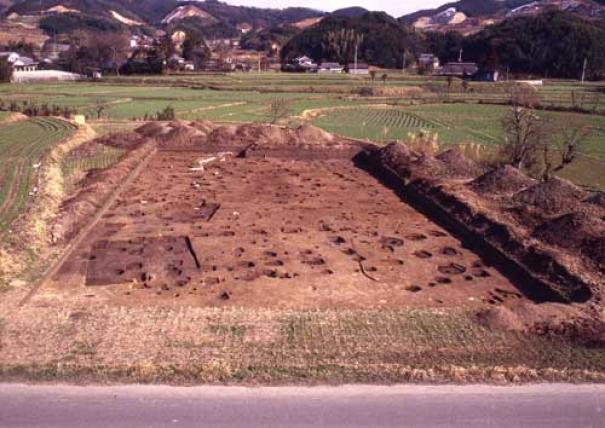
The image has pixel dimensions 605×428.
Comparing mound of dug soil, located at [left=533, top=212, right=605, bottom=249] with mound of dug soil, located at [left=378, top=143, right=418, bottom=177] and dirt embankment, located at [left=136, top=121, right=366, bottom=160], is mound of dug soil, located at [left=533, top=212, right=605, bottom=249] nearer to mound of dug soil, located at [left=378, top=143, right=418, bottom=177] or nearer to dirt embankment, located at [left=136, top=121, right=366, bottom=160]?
mound of dug soil, located at [left=378, top=143, right=418, bottom=177]

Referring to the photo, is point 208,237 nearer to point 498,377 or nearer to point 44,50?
point 498,377

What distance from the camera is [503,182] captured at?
16266mm

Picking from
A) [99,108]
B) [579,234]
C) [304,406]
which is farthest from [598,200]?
[99,108]

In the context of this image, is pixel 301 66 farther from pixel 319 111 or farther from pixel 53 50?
pixel 319 111

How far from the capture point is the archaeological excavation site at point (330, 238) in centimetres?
1005

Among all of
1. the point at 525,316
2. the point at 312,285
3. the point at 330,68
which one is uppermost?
the point at 330,68

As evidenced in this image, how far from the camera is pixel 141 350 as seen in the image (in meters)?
7.73

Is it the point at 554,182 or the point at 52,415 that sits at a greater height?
the point at 554,182

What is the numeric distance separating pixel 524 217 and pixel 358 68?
66.3 m

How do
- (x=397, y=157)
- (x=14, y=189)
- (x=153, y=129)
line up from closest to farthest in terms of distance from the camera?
(x=14, y=189)
(x=397, y=157)
(x=153, y=129)

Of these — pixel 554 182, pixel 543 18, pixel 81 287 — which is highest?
pixel 543 18

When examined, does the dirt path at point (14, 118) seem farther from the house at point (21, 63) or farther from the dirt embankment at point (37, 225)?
the house at point (21, 63)

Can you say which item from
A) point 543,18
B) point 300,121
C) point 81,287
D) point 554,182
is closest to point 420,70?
point 543,18

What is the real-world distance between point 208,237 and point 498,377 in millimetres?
7352
